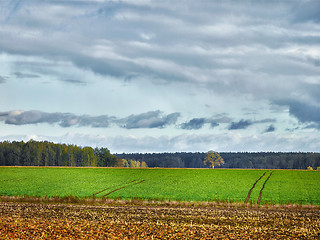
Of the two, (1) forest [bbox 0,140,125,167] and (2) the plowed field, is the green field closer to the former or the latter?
(2) the plowed field

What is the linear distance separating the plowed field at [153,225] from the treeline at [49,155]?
4773 inches

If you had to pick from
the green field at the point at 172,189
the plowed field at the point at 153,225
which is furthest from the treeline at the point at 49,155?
the plowed field at the point at 153,225

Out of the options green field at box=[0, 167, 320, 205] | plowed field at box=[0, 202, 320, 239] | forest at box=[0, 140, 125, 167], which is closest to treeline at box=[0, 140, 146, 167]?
forest at box=[0, 140, 125, 167]

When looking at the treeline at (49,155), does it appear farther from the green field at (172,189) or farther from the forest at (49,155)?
the green field at (172,189)

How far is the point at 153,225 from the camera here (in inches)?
942

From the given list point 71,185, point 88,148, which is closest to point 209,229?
point 71,185

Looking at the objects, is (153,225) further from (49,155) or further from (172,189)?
(49,155)

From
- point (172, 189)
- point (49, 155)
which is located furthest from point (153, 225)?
point (49, 155)

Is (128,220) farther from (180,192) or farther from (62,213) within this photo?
(180,192)

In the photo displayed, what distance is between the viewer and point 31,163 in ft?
479

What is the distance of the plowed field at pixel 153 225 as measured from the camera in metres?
21.3

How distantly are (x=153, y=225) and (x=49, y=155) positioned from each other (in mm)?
134311

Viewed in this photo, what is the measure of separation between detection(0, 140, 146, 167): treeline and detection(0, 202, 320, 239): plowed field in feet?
398

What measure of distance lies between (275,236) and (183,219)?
24.9 ft
